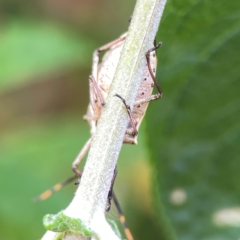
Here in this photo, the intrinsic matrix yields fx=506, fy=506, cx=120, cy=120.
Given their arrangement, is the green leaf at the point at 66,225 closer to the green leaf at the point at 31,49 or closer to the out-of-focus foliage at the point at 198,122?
the out-of-focus foliage at the point at 198,122

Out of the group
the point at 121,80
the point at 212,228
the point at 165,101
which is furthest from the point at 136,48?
the point at 212,228

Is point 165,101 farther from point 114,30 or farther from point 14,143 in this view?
point 114,30

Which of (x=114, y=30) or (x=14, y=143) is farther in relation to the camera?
(x=114, y=30)

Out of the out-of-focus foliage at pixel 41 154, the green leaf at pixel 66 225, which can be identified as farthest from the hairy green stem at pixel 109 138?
the out-of-focus foliage at pixel 41 154

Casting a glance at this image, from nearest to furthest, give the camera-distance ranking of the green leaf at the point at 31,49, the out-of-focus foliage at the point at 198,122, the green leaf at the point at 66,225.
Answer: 1. the green leaf at the point at 66,225
2. the out-of-focus foliage at the point at 198,122
3. the green leaf at the point at 31,49

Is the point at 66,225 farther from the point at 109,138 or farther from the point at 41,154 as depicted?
the point at 41,154

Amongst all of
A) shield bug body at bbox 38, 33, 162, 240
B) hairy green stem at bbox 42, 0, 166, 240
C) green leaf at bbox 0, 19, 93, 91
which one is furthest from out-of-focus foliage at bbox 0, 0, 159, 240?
hairy green stem at bbox 42, 0, 166, 240

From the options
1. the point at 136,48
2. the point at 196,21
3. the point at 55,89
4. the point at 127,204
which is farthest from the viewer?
the point at 55,89
